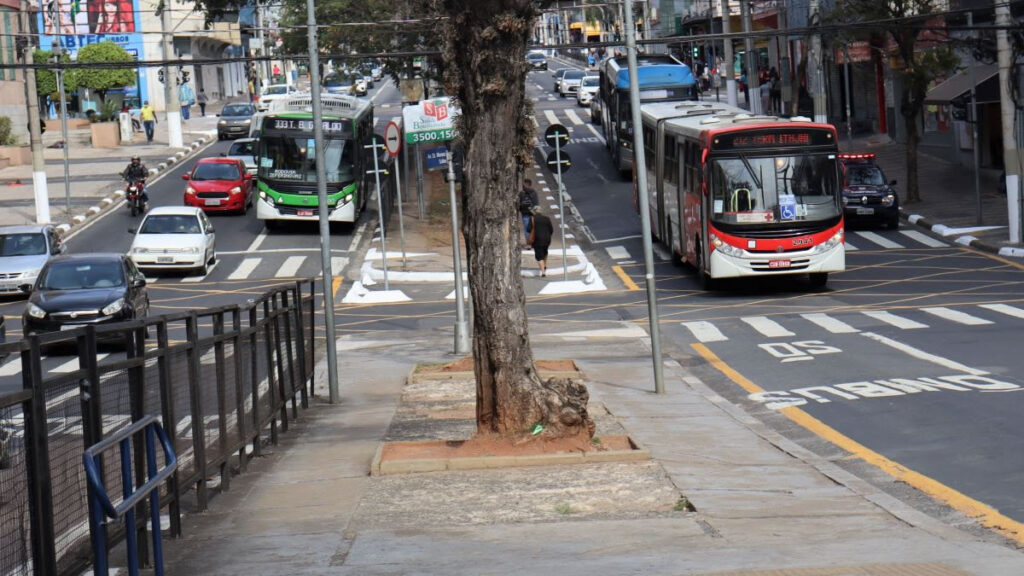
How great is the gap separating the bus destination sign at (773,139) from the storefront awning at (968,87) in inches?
555

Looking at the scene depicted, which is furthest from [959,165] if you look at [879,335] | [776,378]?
[776,378]

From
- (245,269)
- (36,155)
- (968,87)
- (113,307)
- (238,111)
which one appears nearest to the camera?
(113,307)

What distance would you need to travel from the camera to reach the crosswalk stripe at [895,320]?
2269 cm

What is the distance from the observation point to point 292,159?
40.4m

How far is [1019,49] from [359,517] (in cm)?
3090

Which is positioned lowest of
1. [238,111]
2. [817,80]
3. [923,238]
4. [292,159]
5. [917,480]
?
[917,480]

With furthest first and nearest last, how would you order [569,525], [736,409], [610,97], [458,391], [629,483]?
[610,97] → [458,391] → [736,409] → [629,483] → [569,525]

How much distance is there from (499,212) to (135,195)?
32.5 metres

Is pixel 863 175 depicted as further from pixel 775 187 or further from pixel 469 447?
pixel 469 447

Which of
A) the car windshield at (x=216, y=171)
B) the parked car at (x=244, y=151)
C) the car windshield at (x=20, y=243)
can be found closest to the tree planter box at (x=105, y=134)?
the parked car at (x=244, y=151)

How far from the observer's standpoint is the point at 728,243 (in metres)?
27.7

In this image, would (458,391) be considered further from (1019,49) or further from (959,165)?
(959,165)

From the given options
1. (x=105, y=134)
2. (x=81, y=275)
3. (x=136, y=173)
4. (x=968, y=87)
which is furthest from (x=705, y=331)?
(x=105, y=134)

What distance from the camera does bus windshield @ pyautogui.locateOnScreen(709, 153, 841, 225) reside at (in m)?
27.7
